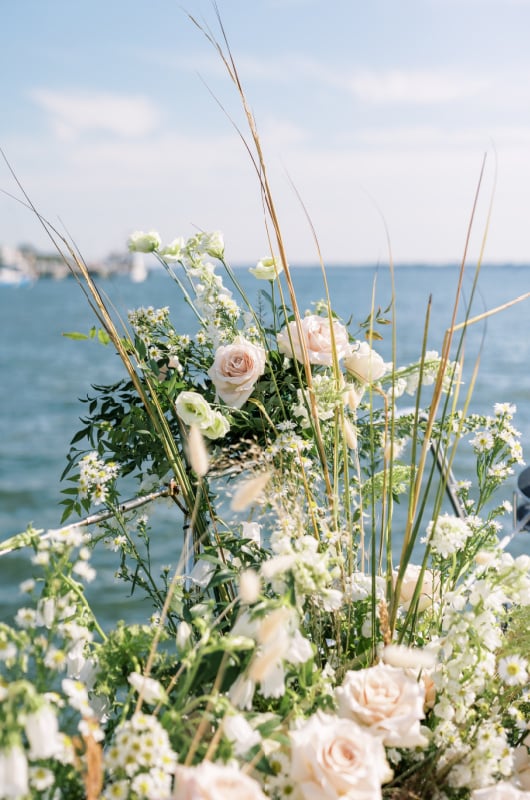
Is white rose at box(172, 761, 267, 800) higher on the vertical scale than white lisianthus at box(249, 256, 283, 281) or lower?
lower

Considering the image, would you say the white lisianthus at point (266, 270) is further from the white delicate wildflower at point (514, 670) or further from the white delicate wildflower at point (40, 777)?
the white delicate wildflower at point (40, 777)

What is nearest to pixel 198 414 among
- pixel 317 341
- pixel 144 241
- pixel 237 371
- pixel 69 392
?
pixel 237 371

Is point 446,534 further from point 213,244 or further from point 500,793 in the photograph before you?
point 213,244

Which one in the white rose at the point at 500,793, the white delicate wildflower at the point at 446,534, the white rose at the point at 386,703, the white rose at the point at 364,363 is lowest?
the white rose at the point at 500,793

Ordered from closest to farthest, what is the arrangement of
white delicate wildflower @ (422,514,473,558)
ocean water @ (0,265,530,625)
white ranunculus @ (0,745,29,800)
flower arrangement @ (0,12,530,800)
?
white ranunculus @ (0,745,29,800) < flower arrangement @ (0,12,530,800) < white delicate wildflower @ (422,514,473,558) < ocean water @ (0,265,530,625)

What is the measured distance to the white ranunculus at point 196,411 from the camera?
3.83ft

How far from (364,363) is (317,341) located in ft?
0.28

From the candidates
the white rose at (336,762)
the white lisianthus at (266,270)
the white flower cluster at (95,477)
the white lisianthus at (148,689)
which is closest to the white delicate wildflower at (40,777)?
the white lisianthus at (148,689)

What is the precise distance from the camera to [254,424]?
4.40ft

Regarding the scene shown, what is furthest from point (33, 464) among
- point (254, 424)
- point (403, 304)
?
point (403, 304)

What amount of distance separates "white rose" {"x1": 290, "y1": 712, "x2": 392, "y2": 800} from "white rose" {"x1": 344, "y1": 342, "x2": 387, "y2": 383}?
650 mm

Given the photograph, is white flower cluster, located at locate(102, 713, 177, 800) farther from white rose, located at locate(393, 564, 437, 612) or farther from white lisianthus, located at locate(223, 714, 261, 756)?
white rose, located at locate(393, 564, 437, 612)

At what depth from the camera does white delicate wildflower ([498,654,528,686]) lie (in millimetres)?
831

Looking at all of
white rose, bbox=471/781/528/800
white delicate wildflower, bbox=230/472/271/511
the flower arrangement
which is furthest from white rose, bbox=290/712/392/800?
white delicate wildflower, bbox=230/472/271/511
